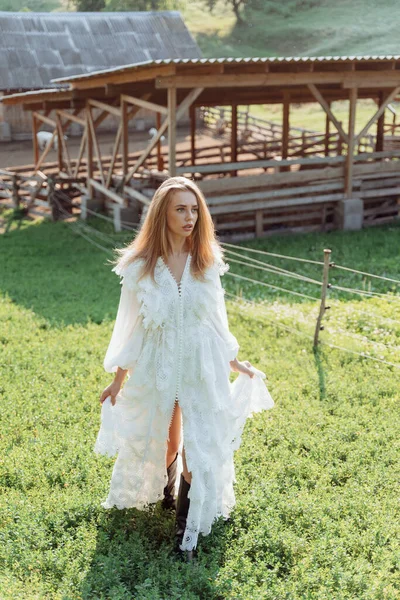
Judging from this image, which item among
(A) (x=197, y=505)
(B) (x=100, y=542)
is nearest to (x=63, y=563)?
(B) (x=100, y=542)

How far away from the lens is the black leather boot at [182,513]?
4328 mm

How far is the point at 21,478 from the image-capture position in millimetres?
5266

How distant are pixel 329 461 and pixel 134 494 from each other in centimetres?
180

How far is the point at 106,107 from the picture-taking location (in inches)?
647

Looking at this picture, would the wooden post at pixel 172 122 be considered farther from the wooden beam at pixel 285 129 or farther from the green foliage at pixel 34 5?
the green foliage at pixel 34 5

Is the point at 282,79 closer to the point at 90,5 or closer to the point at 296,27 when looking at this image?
the point at 90,5

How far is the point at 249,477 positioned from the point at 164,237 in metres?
2.15

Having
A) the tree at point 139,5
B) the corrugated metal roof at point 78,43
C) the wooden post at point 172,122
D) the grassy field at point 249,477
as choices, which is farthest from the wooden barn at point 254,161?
the tree at point 139,5

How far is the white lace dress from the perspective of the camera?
418 cm

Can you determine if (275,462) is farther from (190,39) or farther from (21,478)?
(190,39)

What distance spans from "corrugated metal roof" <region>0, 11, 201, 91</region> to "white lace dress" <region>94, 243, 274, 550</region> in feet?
86.7

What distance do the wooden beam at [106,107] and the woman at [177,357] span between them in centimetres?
1235

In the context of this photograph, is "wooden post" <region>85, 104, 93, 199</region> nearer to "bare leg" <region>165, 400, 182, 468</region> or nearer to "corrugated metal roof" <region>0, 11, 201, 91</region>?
"corrugated metal roof" <region>0, 11, 201, 91</region>

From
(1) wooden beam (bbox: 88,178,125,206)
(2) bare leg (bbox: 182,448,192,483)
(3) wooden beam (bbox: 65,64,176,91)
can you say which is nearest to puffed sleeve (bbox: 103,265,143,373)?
(2) bare leg (bbox: 182,448,192,483)
